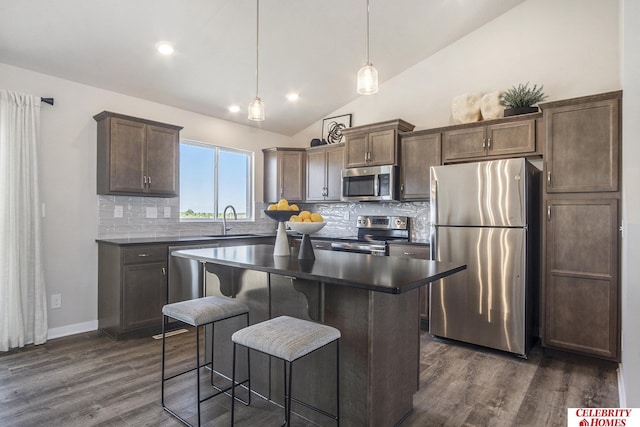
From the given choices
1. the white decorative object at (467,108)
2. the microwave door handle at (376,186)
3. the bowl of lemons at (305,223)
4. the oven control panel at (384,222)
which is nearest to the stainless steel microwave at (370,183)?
the microwave door handle at (376,186)

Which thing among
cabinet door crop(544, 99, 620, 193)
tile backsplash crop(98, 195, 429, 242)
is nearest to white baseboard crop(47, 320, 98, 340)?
tile backsplash crop(98, 195, 429, 242)

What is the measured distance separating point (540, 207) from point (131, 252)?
12.8ft

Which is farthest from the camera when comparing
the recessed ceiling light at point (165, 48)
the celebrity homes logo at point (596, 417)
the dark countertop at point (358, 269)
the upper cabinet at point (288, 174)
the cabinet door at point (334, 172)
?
the upper cabinet at point (288, 174)

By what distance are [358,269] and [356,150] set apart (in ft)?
9.55

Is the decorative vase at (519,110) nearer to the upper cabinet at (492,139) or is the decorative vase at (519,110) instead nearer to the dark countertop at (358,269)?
the upper cabinet at (492,139)

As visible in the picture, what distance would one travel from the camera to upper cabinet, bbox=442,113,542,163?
3.31 m

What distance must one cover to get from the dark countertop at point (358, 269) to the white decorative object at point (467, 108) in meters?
2.26

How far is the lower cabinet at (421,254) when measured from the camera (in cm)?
369

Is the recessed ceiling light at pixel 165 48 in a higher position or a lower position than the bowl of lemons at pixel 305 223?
higher

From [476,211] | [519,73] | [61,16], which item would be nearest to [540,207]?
[476,211]

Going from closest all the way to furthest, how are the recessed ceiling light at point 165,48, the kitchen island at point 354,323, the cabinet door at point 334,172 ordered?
1. the kitchen island at point 354,323
2. the recessed ceiling light at point 165,48
3. the cabinet door at point 334,172

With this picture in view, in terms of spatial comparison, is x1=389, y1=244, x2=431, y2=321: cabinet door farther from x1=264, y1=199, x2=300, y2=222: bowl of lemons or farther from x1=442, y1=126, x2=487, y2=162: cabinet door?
x1=264, y1=199, x2=300, y2=222: bowl of lemons

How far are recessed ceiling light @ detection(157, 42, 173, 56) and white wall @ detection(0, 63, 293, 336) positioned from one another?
88 cm

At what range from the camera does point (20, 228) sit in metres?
3.07
